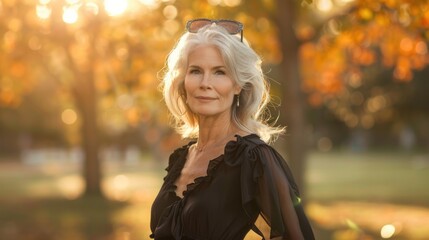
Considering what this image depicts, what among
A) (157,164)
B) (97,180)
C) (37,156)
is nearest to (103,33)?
(97,180)

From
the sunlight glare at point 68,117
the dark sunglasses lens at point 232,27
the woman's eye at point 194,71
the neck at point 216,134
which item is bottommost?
the neck at point 216,134

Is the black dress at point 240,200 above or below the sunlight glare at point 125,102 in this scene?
below

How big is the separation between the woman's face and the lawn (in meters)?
3.19

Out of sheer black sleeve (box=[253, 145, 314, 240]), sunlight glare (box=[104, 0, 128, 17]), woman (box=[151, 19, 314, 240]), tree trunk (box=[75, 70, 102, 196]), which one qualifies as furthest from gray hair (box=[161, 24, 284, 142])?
tree trunk (box=[75, 70, 102, 196])

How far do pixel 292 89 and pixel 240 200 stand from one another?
1291 centimetres

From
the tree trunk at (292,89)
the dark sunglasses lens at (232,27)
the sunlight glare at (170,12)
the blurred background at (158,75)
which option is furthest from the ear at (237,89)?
the tree trunk at (292,89)

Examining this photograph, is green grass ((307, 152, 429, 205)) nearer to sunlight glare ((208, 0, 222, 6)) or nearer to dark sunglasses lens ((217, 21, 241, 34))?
sunlight glare ((208, 0, 222, 6))

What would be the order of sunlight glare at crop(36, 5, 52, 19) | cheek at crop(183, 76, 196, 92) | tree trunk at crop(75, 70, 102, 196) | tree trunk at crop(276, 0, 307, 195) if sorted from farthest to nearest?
1. tree trunk at crop(75, 70, 102, 196)
2. tree trunk at crop(276, 0, 307, 195)
3. sunlight glare at crop(36, 5, 52, 19)
4. cheek at crop(183, 76, 196, 92)

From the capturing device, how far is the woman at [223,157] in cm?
Answer: 311

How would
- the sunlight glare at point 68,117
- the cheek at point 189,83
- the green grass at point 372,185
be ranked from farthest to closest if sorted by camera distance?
the sunlight glare at point 68,117
the green grass at point 372,185
the cheek at point 189,83

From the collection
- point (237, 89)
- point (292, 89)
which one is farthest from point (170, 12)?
point (237, 89)

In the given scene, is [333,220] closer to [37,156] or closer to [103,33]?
[103,33]

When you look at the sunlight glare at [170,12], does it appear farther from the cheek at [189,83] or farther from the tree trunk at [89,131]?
the tree trunk at [89,131]

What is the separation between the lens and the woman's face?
3340 mm
